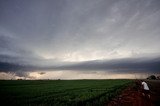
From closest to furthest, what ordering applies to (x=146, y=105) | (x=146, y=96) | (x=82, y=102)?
(x=146, y=105), (x=82, y=102), (x=146, y=96)

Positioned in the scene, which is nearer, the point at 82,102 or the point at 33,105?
the point at 33,105

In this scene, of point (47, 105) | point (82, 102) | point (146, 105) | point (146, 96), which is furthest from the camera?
point (146, 96)

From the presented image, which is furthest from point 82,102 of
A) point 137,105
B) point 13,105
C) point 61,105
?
point 13,105

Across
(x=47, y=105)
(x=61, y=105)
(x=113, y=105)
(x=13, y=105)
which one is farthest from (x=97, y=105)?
(x=13, y=105)

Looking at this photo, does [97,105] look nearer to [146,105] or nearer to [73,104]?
[73,104]

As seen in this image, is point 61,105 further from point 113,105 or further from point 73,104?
point 113,105

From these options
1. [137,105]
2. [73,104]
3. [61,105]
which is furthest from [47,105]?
[137,105]

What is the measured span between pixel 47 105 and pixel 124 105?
7.49 m

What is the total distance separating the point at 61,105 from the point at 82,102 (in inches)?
123

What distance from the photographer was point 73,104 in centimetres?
1820

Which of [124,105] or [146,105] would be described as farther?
[124,105]

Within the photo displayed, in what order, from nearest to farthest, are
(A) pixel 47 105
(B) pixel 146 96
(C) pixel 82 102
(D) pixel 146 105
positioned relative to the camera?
1. (D) pixel 146 105
2. (A) pixel 47 105
3. (C) pixel 82 102
4. (B) pixel 146 96

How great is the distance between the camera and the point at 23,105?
17984 mm

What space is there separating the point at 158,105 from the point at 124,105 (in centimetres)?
307
